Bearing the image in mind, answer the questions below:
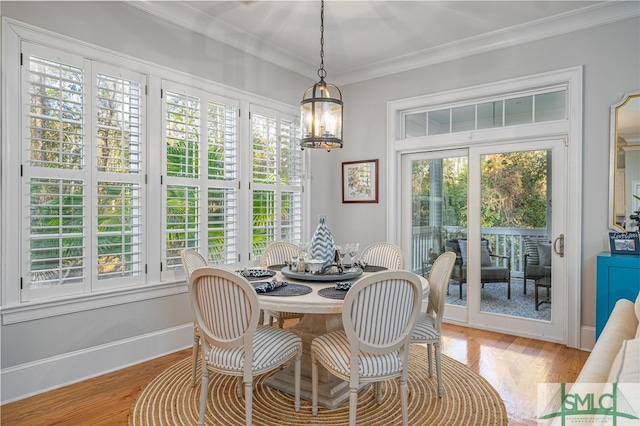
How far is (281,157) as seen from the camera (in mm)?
4383

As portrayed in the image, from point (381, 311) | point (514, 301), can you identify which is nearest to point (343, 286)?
point (381, 311)

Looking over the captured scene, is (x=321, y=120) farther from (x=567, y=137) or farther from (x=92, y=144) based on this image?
(x=567, y=137)

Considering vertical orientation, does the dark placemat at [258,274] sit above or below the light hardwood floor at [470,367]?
above

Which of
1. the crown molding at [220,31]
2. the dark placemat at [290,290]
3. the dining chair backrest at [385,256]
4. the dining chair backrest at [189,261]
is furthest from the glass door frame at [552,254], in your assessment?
the dining chair backrest at [189,261]

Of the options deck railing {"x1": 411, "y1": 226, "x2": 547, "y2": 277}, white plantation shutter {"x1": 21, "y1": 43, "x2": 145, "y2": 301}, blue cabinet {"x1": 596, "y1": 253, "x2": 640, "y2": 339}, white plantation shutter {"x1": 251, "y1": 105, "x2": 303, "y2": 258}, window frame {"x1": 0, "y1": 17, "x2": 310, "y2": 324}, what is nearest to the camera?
window frame {"x1": 0, "y1": 17, "x2": 310, "y2": 324}

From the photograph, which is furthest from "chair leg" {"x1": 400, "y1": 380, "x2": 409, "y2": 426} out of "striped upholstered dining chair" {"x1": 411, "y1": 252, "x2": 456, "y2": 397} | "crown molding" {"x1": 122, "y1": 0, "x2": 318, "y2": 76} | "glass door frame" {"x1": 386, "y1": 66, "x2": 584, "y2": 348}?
"crown molding" {"x1": 122, "y1": 0, "x2": 318, "y2": 76}

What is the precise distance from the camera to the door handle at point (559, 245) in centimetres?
362

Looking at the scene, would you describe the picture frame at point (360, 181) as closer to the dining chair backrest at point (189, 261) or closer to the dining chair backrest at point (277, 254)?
the dining chair backrest at point (277, 254)

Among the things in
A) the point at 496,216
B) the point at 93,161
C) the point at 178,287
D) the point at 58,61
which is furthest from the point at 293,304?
the point at 496,216

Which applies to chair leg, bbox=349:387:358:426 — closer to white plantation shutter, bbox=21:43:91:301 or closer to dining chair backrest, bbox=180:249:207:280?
dining chair backrest, bbox=180:249:207:280

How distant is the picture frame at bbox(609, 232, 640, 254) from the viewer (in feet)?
10.1

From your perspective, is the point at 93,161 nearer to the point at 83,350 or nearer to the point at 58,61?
the point at 58,61

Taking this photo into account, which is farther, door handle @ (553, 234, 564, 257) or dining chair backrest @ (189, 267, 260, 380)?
door handle @ (553, 234, 564, 257)

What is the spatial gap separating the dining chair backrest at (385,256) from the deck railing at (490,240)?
1068mm
